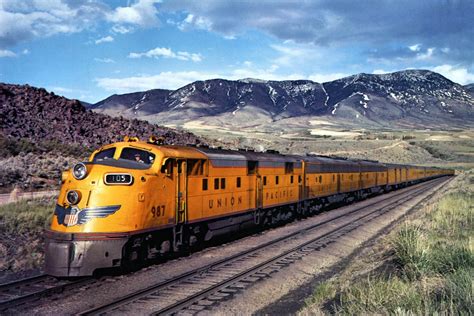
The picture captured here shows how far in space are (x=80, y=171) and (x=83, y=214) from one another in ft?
4.25

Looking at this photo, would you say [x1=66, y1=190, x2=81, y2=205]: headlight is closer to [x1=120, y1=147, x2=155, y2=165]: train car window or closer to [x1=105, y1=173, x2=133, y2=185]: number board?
[x1=105, y1=173, x2=133, y2=185]: number board

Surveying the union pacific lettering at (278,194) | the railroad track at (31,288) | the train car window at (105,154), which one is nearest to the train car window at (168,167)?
the train car window at (105,154)

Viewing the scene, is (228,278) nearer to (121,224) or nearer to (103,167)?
(121,224)

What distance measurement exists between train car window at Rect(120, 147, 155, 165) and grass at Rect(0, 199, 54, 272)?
197 inches

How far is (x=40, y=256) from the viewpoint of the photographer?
16.5 meters

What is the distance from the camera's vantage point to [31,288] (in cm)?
1282

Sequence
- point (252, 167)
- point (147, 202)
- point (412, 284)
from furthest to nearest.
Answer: point (252, 167) → point (147, 202) → point (412, 284)

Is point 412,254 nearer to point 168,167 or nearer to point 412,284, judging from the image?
point 412,284

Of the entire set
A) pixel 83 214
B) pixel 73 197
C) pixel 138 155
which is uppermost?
pixel 138 155

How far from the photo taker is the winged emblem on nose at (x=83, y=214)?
1298 centimetres

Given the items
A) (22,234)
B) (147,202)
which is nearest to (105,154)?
(147,202)

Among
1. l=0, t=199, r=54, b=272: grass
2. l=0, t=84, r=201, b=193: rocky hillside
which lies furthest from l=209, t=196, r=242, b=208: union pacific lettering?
l=0, t=84, r=201, b=193: rocky hillside

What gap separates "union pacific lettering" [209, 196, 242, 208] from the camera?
17.7 m

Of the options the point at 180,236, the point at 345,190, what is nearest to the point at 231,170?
the point at 180,236
